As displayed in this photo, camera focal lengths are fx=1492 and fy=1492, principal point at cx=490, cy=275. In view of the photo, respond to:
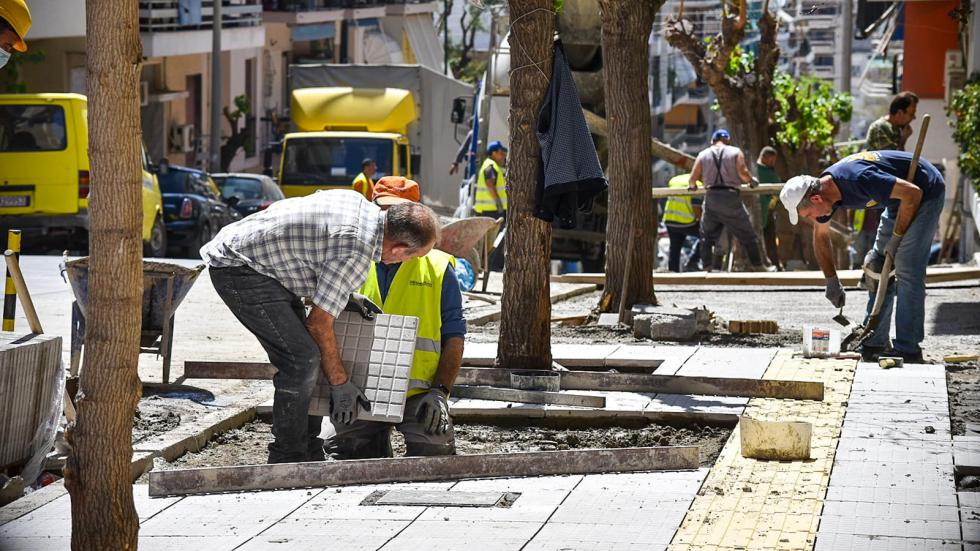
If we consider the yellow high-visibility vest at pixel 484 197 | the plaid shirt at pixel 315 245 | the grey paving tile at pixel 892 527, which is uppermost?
the plaid shirt at pixel 315 245

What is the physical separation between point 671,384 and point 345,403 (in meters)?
2.77

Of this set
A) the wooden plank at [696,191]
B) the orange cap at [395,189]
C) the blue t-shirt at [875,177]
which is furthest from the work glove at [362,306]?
the wooden plank at [696,191]

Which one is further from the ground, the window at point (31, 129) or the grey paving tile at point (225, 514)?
the window at point (31, 129)

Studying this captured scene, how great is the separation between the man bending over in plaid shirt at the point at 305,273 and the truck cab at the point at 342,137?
18.8 m

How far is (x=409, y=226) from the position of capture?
6184 mm

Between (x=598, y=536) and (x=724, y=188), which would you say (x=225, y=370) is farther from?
(x=724, y=188)

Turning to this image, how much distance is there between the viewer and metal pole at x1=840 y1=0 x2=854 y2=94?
102 ft

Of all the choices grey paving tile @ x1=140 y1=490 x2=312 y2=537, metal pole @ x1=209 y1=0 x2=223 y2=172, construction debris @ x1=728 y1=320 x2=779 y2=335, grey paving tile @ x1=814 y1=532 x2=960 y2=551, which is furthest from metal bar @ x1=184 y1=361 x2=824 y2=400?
metal pole @ x1=209 y1=0 x2=223 y2=172

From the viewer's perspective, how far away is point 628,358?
33.0ft

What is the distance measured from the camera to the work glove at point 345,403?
6.55m

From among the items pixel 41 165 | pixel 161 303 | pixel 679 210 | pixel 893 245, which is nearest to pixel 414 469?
pixel 161 303

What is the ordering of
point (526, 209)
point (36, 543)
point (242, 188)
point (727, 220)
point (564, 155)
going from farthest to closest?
point (242, 188), point (727, 220), point (526, 209), point (564, 155), point (36, 543)

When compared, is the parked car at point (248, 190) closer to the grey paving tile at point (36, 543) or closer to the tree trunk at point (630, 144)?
the tree trunk at point (630, 144)

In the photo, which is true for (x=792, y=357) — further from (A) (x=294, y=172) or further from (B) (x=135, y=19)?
(A) (x=294, y=172)
